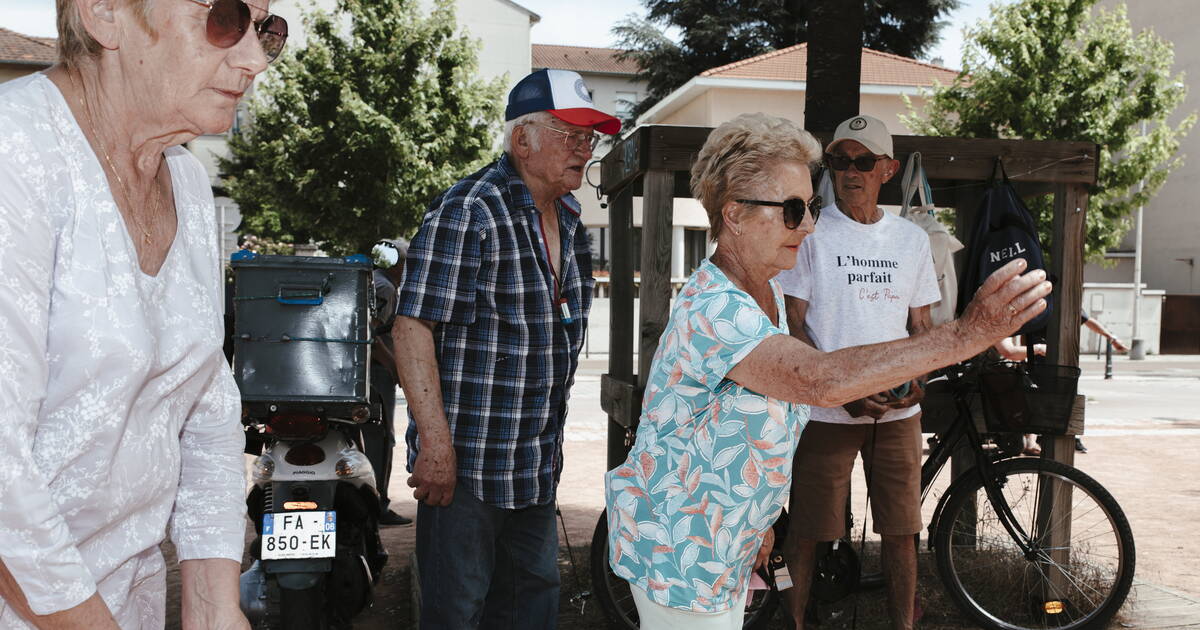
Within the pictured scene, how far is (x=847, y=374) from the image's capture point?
209 centimetres

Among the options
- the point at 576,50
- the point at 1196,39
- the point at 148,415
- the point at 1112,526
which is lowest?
the point at 1112,526

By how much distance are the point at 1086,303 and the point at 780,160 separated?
33564mm

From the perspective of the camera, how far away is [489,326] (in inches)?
123

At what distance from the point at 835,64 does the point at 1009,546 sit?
255 cm

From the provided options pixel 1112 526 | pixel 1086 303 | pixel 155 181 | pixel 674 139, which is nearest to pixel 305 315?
pixel 674 139

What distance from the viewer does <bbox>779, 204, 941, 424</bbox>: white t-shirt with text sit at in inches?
163

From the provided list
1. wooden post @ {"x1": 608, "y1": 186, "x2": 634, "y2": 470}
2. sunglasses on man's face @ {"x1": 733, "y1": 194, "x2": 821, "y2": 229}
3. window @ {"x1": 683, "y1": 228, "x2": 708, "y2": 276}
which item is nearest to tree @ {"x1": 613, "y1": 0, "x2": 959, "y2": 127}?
window @ {"x1": 683, "y1": 228, "x2": 708, "y2": 276}

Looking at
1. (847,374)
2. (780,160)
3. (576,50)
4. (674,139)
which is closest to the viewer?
(847,374)

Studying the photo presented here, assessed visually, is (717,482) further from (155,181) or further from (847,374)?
Result: (155,181)

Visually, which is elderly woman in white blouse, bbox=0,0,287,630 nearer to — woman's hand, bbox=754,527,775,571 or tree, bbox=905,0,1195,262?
woman's hand, bbox=754,527,775,571

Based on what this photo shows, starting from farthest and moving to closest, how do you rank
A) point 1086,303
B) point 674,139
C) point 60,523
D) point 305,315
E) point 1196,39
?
1. point 1196,39
2. point 1086,303
3. point 674,139
4. point 305,315
5. point 60,523

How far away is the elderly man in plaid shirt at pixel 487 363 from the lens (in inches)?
121

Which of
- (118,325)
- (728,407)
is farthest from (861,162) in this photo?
(118,325)

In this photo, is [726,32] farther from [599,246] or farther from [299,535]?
[299,535]
